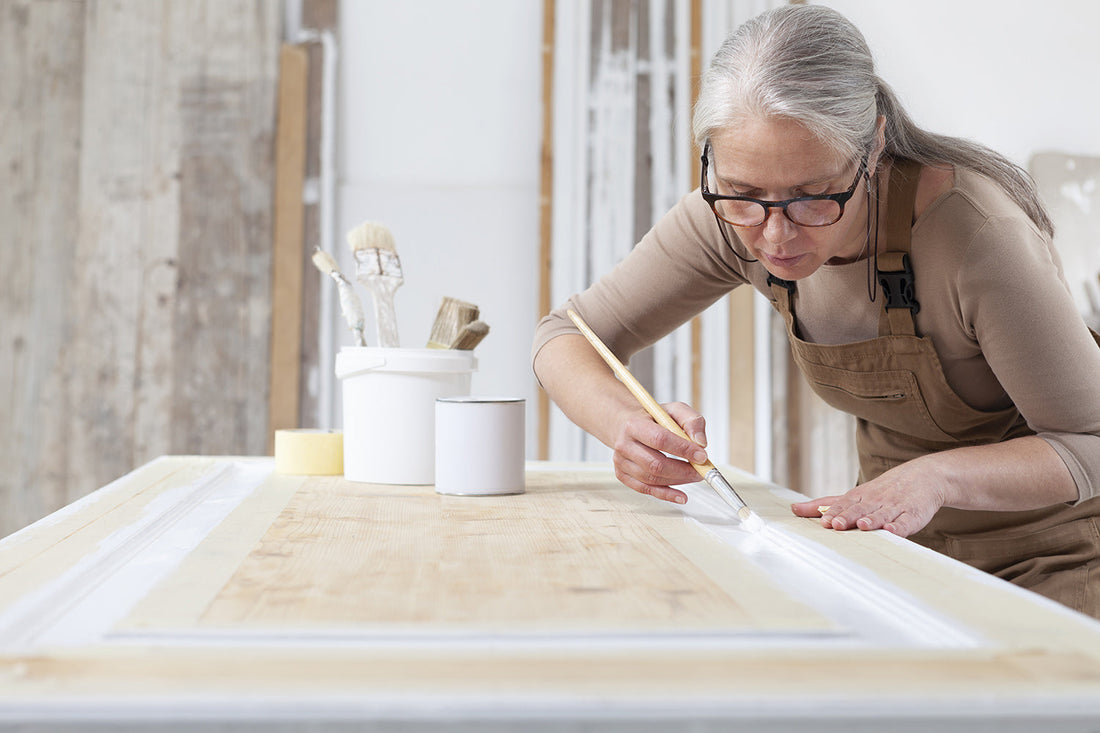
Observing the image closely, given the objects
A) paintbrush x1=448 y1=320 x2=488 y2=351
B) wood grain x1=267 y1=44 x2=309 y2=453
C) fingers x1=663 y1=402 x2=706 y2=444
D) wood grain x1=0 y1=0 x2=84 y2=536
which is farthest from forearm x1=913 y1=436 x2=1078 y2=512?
wood grain x1=0 y1=0 x2=84 y2=536

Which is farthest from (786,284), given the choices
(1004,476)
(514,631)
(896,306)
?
(514,631)

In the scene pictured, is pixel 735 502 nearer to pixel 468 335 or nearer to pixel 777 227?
pixel 777 227

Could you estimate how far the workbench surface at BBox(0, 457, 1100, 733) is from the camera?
0.46 metres

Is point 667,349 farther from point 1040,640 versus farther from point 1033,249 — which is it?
point 1040,640

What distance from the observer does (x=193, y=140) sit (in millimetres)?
2682

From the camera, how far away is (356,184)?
9.18ft

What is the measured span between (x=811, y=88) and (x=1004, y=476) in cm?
48

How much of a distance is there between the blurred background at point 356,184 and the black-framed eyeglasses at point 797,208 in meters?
1.72

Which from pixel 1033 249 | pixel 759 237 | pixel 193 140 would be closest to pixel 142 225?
pixel 193 140

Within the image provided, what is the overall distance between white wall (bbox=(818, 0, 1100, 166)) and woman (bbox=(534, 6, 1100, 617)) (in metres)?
1.90

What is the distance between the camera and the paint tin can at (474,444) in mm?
1150

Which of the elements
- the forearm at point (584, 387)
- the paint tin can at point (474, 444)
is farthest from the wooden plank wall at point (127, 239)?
the paint tin can at point (474, 444)

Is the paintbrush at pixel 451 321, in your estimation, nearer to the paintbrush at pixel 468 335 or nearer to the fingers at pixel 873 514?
the paintbrush at pixel 468 335

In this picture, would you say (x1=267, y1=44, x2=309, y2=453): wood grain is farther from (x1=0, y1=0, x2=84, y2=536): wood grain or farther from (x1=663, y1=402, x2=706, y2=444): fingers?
(x1=663, y1=402, x2=706, y2=444): fingers
